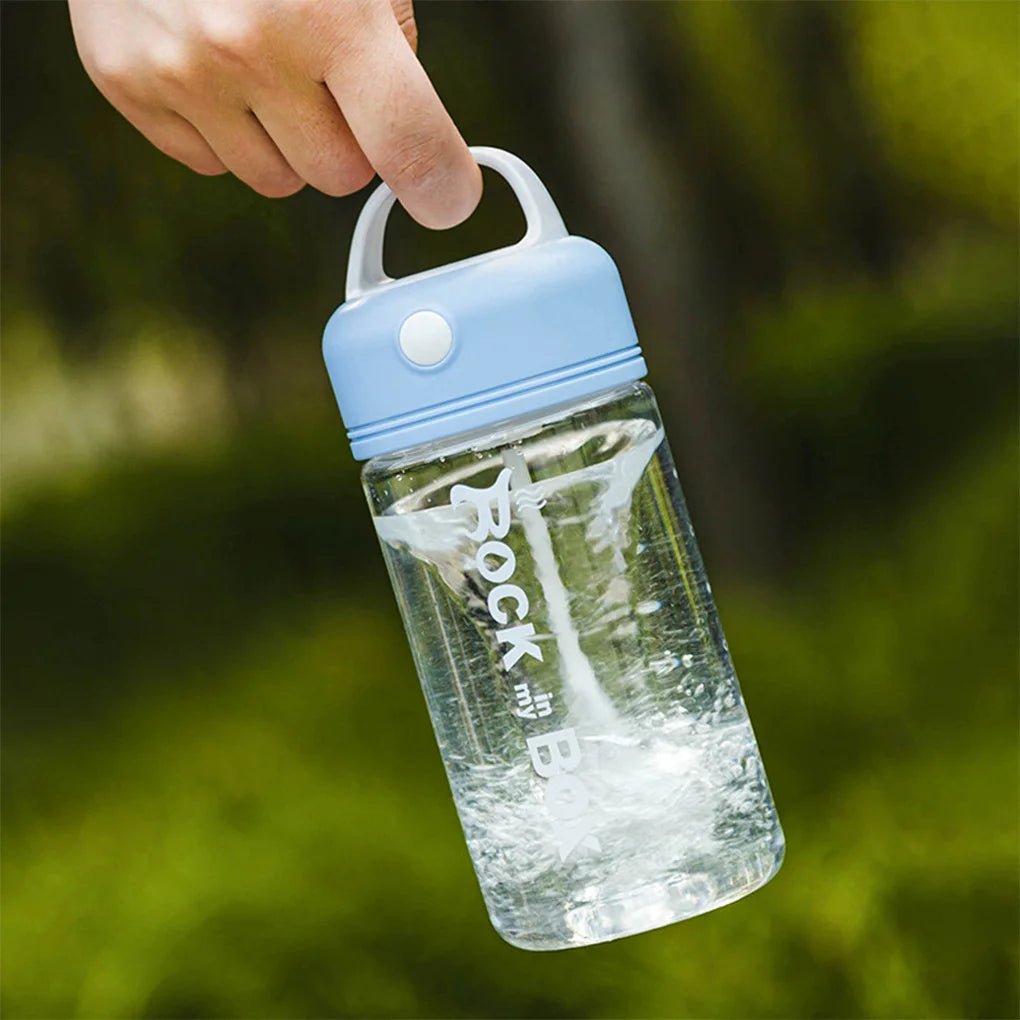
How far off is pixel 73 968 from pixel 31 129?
Result: 4.50 feet

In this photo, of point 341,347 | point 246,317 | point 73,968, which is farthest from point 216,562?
point 341,347

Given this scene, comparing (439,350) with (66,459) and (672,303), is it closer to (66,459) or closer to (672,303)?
(672,303)

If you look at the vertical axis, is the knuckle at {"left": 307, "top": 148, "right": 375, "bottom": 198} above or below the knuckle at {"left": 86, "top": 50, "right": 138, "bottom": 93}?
below

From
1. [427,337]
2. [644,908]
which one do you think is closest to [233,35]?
[427,337]

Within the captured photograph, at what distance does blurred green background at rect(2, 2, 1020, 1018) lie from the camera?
2.10 metres

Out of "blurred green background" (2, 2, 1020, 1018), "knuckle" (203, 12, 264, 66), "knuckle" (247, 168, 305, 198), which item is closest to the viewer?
"knuckle" (203, 12, 264, 66)

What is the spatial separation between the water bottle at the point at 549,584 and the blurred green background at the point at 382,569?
122cm

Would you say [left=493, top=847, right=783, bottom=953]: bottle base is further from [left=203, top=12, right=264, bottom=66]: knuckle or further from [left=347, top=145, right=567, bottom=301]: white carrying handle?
[left=203, top=12, right=264, bottom=66]: knuckle

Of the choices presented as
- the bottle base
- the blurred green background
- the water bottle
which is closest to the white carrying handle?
the water bottle

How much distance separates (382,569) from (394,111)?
1.79 m

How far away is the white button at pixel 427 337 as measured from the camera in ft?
2.69

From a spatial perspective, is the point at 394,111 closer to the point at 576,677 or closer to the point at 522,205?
the point at 522,205

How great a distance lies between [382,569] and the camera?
2520 millimetres

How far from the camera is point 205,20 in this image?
2.44 feet
